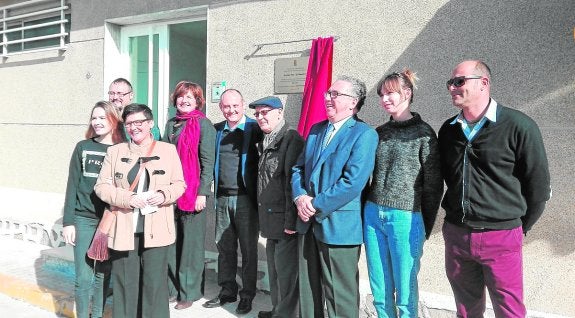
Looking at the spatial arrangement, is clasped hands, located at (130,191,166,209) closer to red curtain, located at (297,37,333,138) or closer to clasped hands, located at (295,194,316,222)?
clasped hands, located at (295,194,316,222)

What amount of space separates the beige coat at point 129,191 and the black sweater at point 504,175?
193 cm

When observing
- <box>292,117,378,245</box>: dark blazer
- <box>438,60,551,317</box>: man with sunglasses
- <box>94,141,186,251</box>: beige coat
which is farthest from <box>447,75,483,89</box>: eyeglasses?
<box>94,141,186,251</box>: beige coat

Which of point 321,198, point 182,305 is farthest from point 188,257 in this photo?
point 321,198

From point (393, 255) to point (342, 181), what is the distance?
0.54 m

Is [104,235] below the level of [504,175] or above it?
below

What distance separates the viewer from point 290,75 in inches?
185

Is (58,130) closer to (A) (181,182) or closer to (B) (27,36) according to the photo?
(B) (27,36)

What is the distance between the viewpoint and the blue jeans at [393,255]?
2766 mm

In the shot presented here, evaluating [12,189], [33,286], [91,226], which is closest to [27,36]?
[12,189]

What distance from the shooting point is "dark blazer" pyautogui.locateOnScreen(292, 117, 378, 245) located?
283 centimetres

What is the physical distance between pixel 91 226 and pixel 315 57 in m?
2.47

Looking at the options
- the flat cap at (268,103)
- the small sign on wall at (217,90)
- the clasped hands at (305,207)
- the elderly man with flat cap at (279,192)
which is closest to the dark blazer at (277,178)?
the elderly man with flat cap at (279,192)

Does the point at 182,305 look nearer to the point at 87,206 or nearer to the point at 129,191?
the point at 87,206

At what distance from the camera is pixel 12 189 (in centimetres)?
728
